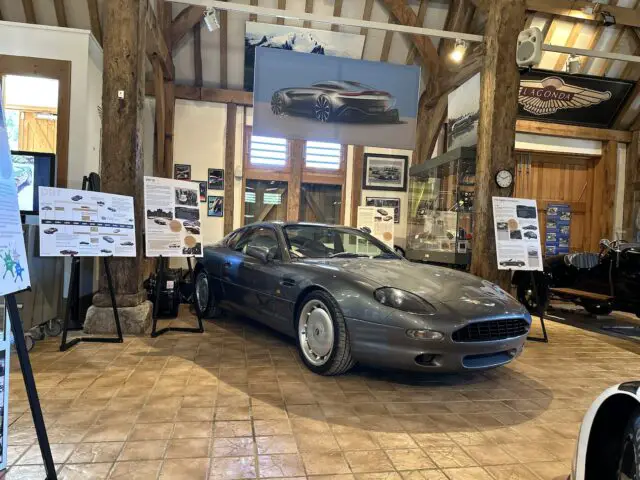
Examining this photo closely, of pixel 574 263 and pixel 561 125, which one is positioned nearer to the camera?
pixel 574 263

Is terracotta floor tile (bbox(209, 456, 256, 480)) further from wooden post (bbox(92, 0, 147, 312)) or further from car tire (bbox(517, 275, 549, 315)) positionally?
car tire (bbox(517, 275, 549, 315))

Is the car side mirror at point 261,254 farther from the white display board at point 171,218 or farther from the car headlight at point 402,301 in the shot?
the car headlight at point 402,301

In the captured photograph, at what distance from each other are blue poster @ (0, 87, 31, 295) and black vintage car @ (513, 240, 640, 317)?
485cm

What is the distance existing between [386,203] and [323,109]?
3.92m

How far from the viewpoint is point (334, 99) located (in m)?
6.62

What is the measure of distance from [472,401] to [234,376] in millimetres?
1633

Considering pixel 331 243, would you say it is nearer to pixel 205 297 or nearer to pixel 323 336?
pixel 323 336

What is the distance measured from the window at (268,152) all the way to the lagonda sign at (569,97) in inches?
203

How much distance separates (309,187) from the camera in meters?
9.91

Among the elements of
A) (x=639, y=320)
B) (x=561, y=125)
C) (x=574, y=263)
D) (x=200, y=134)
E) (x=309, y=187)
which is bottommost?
(x=639, y=320)

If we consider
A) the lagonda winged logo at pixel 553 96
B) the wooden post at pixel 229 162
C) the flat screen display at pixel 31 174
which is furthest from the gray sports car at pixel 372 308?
the lagonda winged logo at pixel 553 96

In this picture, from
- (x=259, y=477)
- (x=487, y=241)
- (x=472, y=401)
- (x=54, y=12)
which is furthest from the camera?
(x=54, y=12)

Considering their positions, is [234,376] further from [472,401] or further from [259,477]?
[472,401]

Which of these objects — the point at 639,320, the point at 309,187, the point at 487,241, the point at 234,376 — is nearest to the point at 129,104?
the point at 234,376
